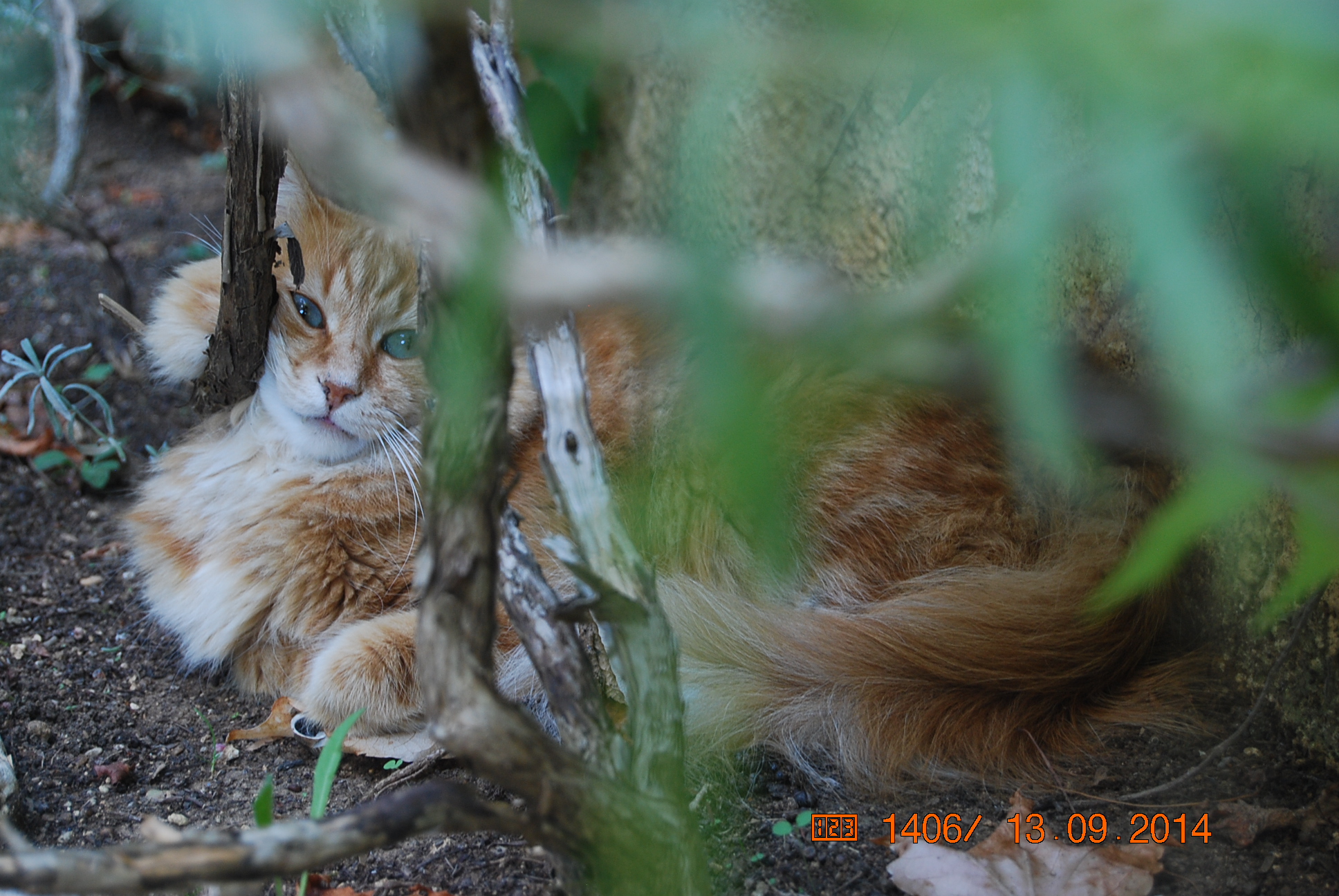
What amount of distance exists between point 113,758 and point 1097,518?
1.70 m

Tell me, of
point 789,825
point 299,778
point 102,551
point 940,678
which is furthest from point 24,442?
point 940,678

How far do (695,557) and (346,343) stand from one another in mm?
781

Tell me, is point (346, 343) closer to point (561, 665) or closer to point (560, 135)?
point (560, 135)

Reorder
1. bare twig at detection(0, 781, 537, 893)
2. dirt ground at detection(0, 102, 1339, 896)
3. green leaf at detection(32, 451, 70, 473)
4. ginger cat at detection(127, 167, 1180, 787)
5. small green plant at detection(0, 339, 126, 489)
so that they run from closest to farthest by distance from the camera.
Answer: bare twig at detection(0, 781, 537, 893), dirt ground at detection(0, 102, 1339, 896), ginger cat at detection(127, 167, 1180, 787), small green plant at detection(0, 339, 126, 489), green leaf at detection(32, 451, 70, 473)

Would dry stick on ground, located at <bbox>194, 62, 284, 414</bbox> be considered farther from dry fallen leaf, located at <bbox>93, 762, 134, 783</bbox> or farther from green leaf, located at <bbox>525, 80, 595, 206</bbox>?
dry fallen leaf, located at <bbox>93, 762, 134, 783</bbox>

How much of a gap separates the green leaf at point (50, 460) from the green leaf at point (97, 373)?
0.85ft

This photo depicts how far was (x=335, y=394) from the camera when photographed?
1700mm

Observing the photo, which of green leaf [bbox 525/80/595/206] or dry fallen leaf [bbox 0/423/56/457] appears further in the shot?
dry fallen leaf [bbox 0/423/56/457]

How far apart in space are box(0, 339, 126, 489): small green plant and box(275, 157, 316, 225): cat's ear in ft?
1.92

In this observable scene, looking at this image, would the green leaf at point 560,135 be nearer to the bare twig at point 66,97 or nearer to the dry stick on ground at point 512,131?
the dry stick on ground at point 512,131

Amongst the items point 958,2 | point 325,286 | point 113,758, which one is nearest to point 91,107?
point 325,286

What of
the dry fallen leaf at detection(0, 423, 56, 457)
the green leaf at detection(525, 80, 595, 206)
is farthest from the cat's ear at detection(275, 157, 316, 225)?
the dry fallen leaf at detection(0, 423, 56, 457)

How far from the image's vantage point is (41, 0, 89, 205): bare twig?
2248 mm

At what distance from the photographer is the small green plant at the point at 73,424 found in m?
1.99
